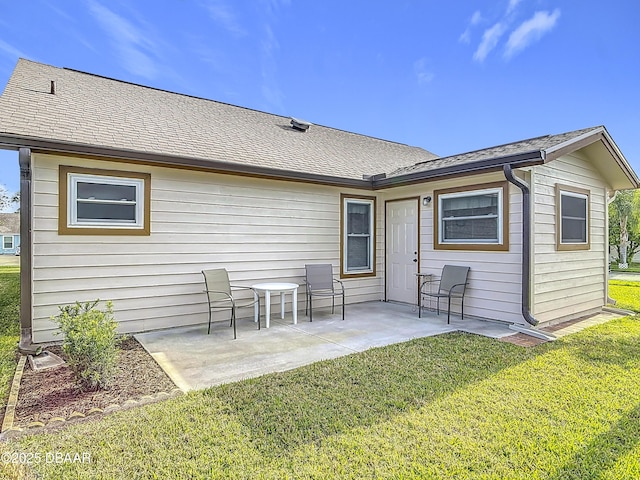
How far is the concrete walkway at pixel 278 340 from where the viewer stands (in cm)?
372

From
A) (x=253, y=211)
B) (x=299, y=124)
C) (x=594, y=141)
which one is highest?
(x=299, y=124)

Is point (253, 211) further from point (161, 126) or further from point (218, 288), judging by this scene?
point (161, 126)

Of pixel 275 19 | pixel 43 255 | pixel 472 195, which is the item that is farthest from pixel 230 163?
pixel 275 19

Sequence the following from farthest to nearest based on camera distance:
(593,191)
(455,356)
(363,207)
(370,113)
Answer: (370,113) < (363,207) < (593,191) < (455,356)

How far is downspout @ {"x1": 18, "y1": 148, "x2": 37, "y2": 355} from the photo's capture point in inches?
158

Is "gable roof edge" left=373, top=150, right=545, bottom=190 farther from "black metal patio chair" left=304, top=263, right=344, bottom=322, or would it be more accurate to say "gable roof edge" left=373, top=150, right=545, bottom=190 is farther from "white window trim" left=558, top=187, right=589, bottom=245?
"black metal patio chair" left=304, top=263, right=344, bottom=322

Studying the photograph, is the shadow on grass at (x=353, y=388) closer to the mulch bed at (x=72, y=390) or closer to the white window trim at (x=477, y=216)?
the mulch bed at (x=72, y=390)

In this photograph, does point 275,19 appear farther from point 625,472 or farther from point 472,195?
point 625,472

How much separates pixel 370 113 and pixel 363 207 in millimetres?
12044

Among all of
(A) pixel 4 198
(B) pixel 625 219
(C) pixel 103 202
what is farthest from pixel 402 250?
(A) pixel 4 198

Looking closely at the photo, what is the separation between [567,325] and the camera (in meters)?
5.81

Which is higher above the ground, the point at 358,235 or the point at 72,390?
the point at 358,235

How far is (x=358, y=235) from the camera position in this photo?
7.54 metres

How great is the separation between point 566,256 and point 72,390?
719cm
